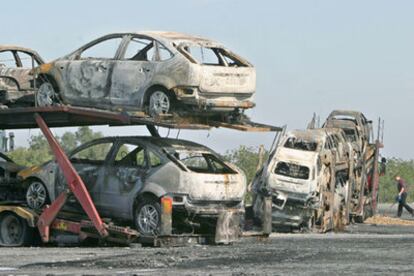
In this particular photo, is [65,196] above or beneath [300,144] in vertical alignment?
beneath

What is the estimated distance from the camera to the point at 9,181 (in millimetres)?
22688

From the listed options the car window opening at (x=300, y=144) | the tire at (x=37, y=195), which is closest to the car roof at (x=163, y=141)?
the tire at (x=37, y=195)

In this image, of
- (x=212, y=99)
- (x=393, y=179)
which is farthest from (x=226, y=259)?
(x=393, y=179)

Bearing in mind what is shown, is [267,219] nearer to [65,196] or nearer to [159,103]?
[159,103]

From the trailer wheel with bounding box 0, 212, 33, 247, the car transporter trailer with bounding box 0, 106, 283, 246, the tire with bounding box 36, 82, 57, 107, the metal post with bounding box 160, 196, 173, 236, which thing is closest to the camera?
the metal post with bounding box 160, 196, 173, 236

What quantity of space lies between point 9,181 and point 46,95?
5.76ft

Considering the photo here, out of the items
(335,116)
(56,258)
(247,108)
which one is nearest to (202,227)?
(247,108)

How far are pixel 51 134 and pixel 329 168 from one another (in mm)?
9114

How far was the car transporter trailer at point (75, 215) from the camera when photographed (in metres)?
20.7

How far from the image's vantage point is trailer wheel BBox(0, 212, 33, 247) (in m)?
21.9

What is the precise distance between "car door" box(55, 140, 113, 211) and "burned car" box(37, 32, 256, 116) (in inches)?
32.2

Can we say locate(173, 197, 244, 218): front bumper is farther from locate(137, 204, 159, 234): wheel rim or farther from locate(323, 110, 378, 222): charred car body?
locate(323, 110, 378, 222): charred car body

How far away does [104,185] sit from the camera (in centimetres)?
2153

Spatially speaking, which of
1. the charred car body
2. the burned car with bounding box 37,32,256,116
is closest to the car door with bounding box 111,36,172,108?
the burned car with bounding box 37,32,256,116
